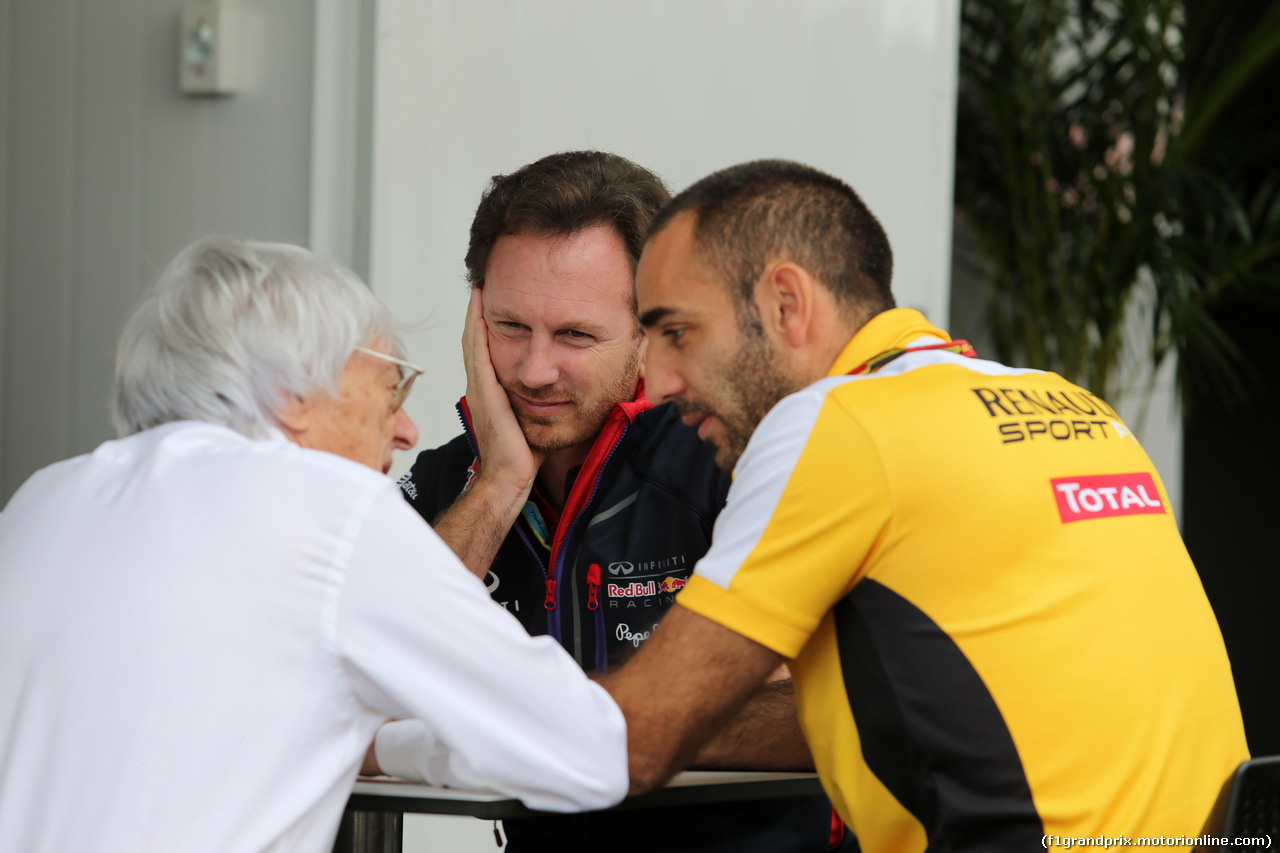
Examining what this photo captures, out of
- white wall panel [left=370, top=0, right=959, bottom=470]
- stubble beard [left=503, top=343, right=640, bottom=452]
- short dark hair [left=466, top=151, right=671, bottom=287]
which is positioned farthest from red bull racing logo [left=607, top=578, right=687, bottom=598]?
white wall panel [left=370, top=0, right=959, bottom=470]

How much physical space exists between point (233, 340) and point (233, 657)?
0.34 meters

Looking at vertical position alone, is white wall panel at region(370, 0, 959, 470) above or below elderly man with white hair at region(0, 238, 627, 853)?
above

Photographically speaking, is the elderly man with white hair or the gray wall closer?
the elderly man with white hair

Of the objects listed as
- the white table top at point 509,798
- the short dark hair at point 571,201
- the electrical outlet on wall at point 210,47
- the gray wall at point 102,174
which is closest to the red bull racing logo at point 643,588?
the white table top at point 509,798

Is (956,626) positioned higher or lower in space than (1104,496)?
lower

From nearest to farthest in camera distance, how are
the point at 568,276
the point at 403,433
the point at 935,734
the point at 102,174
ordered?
the point at 935,734 < the point at 403,433 < the point at 568,276 < the point at 102,174

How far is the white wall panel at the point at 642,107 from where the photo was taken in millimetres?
2680

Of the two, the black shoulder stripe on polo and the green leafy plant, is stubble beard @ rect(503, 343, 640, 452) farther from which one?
the green leafy plant

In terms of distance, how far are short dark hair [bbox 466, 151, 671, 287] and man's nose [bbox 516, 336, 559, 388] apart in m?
0.19

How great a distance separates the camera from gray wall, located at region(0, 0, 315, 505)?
8.66ft

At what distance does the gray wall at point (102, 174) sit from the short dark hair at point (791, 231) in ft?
4.46

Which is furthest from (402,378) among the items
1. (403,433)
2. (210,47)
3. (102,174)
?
(102,174)

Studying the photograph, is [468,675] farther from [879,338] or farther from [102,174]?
[102,174]

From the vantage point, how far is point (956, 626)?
4.15ft
